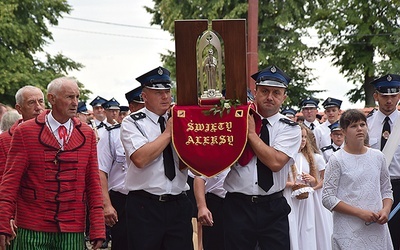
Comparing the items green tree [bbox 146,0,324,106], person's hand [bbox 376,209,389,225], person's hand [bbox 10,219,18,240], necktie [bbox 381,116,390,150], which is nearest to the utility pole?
necktie [bbox 381,116,390,150]

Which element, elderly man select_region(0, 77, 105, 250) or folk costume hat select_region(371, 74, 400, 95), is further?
folk costume hat select_region(371, 74, 400, 95)

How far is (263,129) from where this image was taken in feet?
24.8

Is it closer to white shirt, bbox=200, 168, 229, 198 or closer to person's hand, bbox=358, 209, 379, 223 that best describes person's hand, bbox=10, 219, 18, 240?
white shirt, bbox=200, 168, 229, 198

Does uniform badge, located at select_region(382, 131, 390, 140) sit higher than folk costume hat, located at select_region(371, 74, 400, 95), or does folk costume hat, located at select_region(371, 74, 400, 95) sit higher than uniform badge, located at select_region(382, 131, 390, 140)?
folk costume hat, located at select_region(371, 74, 400, 95)

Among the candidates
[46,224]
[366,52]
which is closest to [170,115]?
[46,224]

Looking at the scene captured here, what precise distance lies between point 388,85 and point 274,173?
10.4 ft

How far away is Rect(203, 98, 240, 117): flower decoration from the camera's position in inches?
285

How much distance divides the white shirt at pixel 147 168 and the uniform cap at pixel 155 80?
0.31 metres

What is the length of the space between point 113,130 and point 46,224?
283 cm

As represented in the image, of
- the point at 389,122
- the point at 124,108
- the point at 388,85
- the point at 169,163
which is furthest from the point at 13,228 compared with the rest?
the point at 124,108

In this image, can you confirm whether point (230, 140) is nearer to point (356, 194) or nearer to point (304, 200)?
point (356, 194)

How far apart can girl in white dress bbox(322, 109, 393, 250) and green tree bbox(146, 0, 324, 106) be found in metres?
29.7

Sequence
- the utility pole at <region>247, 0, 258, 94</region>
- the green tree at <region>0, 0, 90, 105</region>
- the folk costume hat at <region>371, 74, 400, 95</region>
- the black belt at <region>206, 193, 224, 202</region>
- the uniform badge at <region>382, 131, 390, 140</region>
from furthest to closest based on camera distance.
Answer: the green tree at <region>0, 0, 90, 105</region> → the utility pole at <region>247, 0, 258, 94</region> → the uniform badge at <region>382, 131, 390, 140</region> → the folk costume hat at <region>371, 74, 400, 95</region> → the black belt at <region>206, 193, 224, 202</region>

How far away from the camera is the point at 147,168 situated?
24.7 ft
